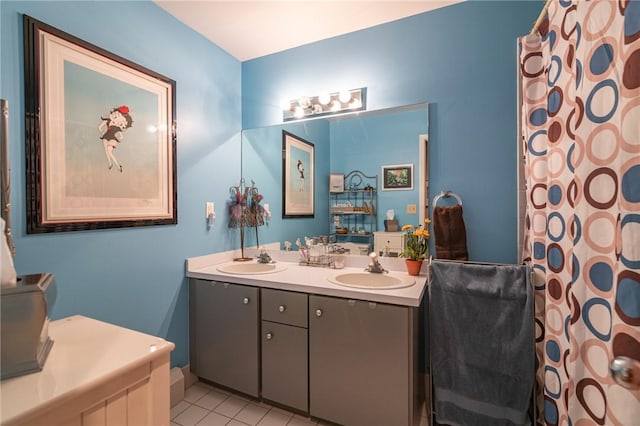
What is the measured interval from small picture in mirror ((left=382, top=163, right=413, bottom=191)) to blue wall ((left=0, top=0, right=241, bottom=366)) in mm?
1266

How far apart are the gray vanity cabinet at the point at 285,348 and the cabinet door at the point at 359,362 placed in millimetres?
55

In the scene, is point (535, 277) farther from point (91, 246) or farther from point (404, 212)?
point (91, 246)

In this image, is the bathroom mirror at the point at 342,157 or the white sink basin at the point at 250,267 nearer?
the bathroom mirror at the point at 342,157

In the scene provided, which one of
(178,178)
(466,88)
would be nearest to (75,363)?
(178,178)

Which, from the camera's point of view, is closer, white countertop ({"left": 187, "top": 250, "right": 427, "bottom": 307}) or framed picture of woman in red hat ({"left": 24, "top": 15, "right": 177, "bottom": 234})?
framed picture of woman in red hat ({"left": 24, "top": 15, "right": 177, "bottom": 234})

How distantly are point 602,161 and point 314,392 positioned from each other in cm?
163

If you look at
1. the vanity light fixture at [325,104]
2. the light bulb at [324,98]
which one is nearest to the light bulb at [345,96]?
the vanity light fixture at [325,104]

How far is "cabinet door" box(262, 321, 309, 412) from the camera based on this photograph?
64.2 inches

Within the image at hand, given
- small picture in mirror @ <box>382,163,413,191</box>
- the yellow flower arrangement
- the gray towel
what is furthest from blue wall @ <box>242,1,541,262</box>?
the gray towel

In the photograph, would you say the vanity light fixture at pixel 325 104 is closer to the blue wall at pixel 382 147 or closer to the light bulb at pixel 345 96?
the light bulb at pixel 345 96

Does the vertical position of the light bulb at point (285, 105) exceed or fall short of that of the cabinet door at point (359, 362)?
it exceeds it

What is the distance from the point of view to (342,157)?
209 cm

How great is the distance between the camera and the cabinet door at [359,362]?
1.40 metres

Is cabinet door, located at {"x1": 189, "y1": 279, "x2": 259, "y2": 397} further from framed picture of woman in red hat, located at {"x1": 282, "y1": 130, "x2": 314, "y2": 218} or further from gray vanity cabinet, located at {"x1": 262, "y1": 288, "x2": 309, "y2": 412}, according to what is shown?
framed picture of woman in red hat, located at {"x1": 282, "y1": 130, "x2": 314, "y2": 218}
